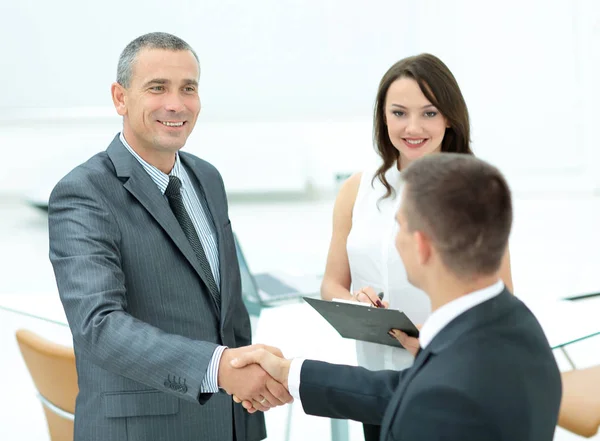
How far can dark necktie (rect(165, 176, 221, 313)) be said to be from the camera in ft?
6.64

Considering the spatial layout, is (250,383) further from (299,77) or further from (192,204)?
(299,77)

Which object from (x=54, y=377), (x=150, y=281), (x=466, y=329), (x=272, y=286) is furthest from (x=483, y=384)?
(x=272, y=286)

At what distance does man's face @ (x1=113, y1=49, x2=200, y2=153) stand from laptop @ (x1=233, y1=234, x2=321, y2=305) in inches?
45.9

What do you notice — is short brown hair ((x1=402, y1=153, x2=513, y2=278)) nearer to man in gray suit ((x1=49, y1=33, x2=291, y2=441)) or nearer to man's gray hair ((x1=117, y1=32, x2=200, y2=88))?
man in gray suit ((x1=49, y1=33, x2=291, y2=441))

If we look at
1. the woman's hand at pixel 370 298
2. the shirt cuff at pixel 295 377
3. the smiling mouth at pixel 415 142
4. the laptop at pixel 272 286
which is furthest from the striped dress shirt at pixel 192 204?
the laptop at pixel 272 286

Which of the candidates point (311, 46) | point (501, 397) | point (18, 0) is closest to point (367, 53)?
point (311, 46)

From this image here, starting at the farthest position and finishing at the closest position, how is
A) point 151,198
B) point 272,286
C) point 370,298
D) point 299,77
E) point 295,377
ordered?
1. point 299,77
2. point 272,286
3. point 370,298
4. point 151,198
5. point 295,377

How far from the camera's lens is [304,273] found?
357cm

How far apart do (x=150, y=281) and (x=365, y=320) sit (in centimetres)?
62

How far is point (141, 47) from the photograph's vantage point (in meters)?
2.07

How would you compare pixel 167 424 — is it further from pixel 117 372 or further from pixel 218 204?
pixel 218 204

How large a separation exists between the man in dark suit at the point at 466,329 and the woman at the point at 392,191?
1018 mm

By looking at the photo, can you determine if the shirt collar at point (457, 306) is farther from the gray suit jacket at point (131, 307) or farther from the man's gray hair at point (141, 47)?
the man's gray hair at point (141, 47)

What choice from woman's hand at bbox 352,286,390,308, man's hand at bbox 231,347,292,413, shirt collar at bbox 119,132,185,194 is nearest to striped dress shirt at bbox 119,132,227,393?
shirt collar at bbox 119,132,185,194
